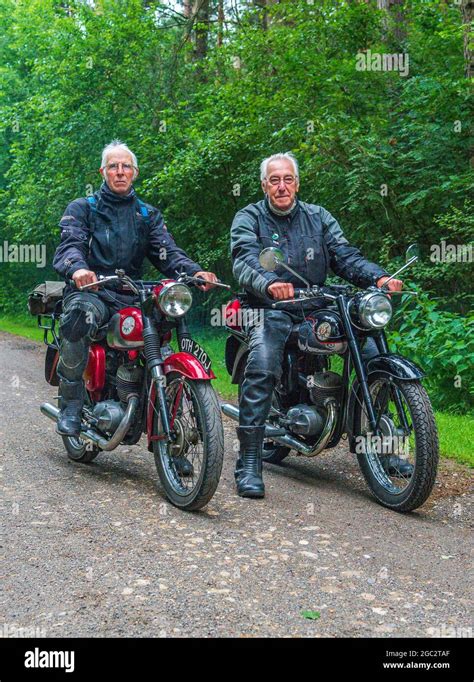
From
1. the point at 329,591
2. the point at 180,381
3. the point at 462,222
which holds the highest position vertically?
the point at 462,222

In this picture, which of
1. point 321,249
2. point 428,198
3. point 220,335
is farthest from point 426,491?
point 220,335

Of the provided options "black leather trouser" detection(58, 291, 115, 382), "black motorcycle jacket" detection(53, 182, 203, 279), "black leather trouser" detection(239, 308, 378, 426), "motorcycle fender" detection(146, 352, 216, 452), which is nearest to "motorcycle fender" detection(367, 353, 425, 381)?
"black leather trouser" detection(239, 308, 378, 426)

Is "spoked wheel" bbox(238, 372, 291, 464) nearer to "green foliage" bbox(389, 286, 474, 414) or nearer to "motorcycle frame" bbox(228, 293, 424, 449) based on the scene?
"motorcycle frame" bbox(228, 293, 424, 449)

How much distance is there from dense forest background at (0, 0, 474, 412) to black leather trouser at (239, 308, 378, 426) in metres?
2.81

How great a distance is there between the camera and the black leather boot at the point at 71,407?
17.9 ft

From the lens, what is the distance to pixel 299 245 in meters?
5.33

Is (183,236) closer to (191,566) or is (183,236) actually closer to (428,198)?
(428,198)

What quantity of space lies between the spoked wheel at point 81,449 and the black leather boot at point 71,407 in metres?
0.15

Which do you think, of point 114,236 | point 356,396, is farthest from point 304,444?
point 114,236

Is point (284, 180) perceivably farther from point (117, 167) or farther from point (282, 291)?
point (117, 167)

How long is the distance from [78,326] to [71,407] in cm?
62

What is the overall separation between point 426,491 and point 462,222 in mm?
5131

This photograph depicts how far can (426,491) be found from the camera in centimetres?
446

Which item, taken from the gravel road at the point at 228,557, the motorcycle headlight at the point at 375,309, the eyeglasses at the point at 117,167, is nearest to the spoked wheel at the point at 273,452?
the gravel road at the point at 228,557
